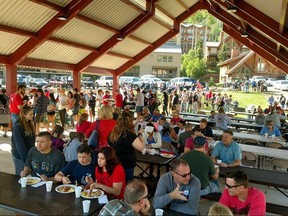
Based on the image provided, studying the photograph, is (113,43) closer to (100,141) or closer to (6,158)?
(6,158)

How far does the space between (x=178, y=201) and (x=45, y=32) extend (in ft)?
28.4

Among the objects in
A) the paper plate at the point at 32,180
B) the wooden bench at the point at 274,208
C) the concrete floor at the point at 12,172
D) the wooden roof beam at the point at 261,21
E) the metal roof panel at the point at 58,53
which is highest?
the wooden roof beam at the point at 261,21

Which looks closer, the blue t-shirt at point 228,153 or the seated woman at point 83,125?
the blue t-shirt at point 228,153

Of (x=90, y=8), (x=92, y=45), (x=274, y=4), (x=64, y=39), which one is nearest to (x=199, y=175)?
(x=274, y=4)

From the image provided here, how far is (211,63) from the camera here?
5466cm

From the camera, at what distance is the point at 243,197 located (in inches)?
122

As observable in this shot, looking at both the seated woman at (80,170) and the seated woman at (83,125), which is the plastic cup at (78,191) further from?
the seated woman at (83,125)

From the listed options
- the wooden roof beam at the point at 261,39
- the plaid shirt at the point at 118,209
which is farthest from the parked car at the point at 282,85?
the plaid shirt at the point at 118,209

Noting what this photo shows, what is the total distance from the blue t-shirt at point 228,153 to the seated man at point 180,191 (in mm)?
2115

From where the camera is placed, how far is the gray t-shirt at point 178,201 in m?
3.13

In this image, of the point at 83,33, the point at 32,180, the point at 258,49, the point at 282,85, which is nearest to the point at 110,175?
the point at 32,180

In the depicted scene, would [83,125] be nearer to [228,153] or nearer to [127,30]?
[228,153]

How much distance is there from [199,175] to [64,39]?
939 cm

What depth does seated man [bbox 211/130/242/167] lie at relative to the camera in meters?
5.07
